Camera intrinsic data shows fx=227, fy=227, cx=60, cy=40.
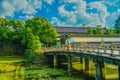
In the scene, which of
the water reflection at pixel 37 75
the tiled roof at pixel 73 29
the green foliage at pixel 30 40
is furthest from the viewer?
the tiled roof at pixel 73 29

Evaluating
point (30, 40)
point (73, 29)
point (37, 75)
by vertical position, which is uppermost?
point (73, 29)

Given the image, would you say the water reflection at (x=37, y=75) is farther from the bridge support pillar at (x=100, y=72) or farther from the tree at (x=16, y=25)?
the tree at (x=16, y=25)

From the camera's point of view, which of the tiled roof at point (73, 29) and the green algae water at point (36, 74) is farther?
the tiled roof at point (73, 29)

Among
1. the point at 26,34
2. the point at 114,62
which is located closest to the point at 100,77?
the point at 114,62

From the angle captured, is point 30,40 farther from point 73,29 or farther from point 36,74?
point 73,29

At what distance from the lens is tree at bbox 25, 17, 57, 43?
182ft

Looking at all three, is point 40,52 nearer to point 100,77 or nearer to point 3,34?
point 3,34

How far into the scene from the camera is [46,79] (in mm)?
25719

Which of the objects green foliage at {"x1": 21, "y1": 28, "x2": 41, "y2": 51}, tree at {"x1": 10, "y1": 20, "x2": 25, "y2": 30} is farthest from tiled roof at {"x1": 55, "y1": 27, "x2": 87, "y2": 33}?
green foliage at {"x1": 21, "y1": 28, "x2": 41, "y2": 51}

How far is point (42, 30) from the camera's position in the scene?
55.7 metres

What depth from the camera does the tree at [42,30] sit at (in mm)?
55375

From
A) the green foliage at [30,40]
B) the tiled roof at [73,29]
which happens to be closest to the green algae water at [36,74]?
the green foliage at [30,40]

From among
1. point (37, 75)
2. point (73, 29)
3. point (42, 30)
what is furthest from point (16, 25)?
point (37, 75)

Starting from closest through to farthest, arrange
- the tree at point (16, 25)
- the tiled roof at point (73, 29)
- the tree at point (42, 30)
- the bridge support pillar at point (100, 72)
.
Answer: the bridge support pillar at point (100, 72), the tree at point (42, 30), the tree at point (16, 25), the tiled roof at point (73, 29)
